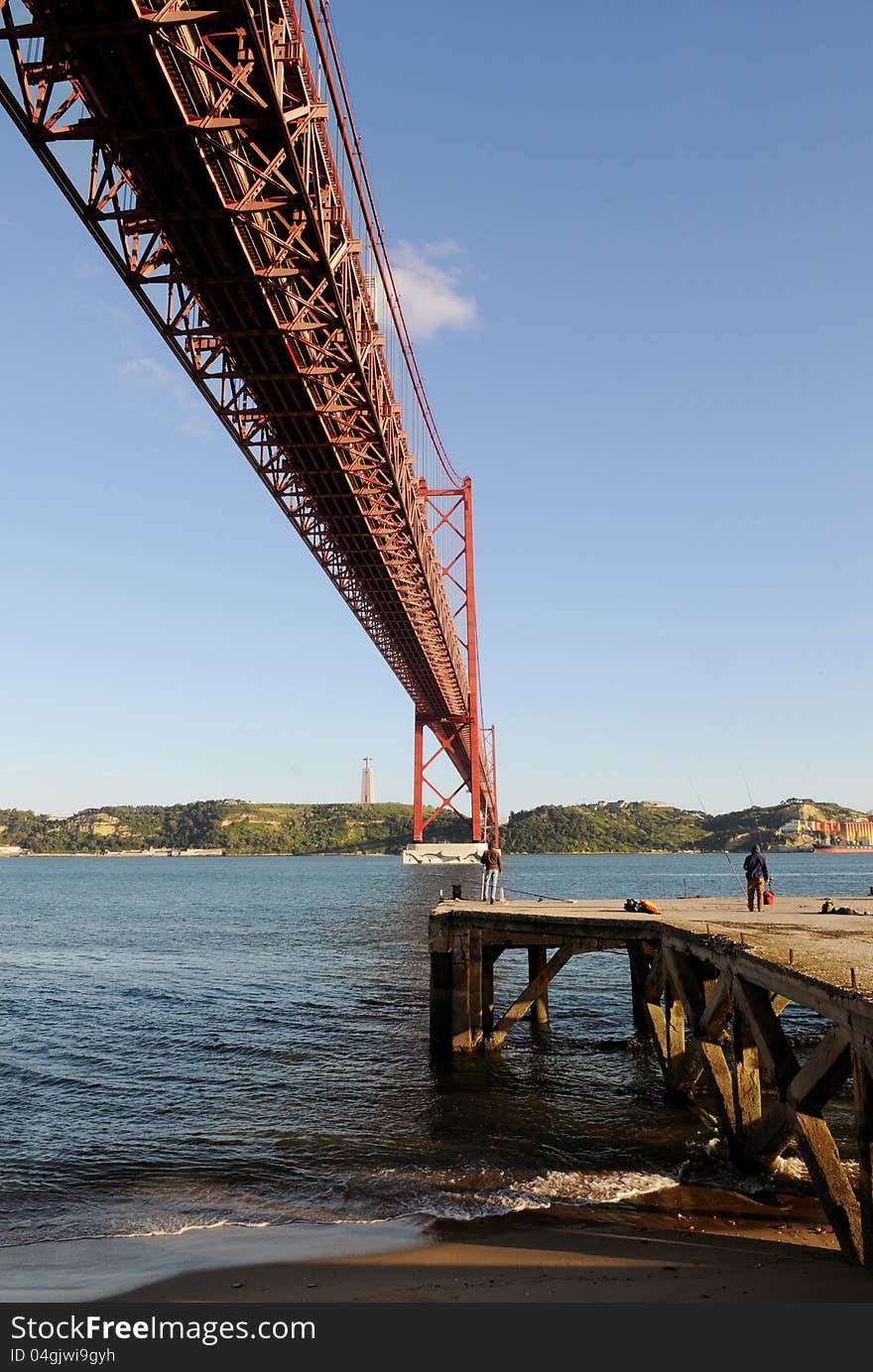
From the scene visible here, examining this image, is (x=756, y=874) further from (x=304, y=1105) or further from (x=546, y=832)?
(x=546, y=832)

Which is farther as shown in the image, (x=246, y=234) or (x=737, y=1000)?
(x=246, y=234)

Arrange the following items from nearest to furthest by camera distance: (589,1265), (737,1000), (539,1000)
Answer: (589,1265) < (737,1000) < (539,1000)

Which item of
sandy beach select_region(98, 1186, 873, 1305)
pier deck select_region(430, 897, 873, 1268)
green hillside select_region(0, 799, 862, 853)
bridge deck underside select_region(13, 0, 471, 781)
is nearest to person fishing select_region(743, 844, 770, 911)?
pier deck select_region(430, 897, 873, 1268)

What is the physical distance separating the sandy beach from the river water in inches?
28.5

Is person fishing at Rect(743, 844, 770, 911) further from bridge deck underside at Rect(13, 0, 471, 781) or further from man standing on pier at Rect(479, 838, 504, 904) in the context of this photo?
bridge deck underside at Rect(13, 0, 471, 781)

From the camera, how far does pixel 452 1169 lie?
33.3ft

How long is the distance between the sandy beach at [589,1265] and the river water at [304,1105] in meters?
0.72

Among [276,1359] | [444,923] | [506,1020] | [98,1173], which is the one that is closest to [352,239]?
[444,923]

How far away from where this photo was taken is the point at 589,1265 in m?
7.43

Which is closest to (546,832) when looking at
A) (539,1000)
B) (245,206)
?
(539,1000)

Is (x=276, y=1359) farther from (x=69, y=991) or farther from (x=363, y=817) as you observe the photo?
(x=363, y=817)

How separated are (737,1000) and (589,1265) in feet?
10.5

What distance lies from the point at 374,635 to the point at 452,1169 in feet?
123

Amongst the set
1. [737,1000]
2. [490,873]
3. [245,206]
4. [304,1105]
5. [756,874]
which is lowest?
[304,1105]
